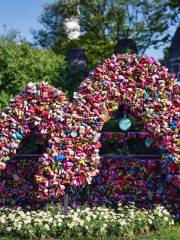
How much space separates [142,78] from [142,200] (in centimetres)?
222

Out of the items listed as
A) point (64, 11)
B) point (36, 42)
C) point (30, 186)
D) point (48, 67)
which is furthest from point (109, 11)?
point (30, 186)

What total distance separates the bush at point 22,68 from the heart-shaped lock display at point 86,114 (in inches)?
309

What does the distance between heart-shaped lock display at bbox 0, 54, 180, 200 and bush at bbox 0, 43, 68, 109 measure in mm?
7842

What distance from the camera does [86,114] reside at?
337 inches

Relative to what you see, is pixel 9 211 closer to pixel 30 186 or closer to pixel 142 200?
pixel 30 186

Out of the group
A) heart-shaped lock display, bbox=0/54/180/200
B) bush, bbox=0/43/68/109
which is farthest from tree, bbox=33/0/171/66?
heart-shaped lock display, bbox=0/54/180/200

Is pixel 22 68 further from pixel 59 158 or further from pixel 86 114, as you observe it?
pixel 59 158

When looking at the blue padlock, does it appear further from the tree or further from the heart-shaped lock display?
the tree

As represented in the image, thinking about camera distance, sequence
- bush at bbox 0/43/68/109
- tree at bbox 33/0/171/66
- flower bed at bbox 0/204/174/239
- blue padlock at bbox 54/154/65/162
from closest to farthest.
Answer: flower bed at bbox 0/204/174/239 < blue padlock at bbox 54/154/65/162 < bush at bbox 0/43/68/109 < tree at bbox 33/0/171/66

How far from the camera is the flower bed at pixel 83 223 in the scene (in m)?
7.82

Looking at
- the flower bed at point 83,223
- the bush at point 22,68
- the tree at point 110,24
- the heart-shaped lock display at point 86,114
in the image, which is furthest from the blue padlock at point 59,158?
the tree at point 110,24

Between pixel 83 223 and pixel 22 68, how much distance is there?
1071cm

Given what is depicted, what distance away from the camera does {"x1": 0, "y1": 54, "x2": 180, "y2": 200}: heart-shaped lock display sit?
325 inches

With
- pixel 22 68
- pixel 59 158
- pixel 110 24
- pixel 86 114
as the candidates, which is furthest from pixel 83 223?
pixel 110 24
